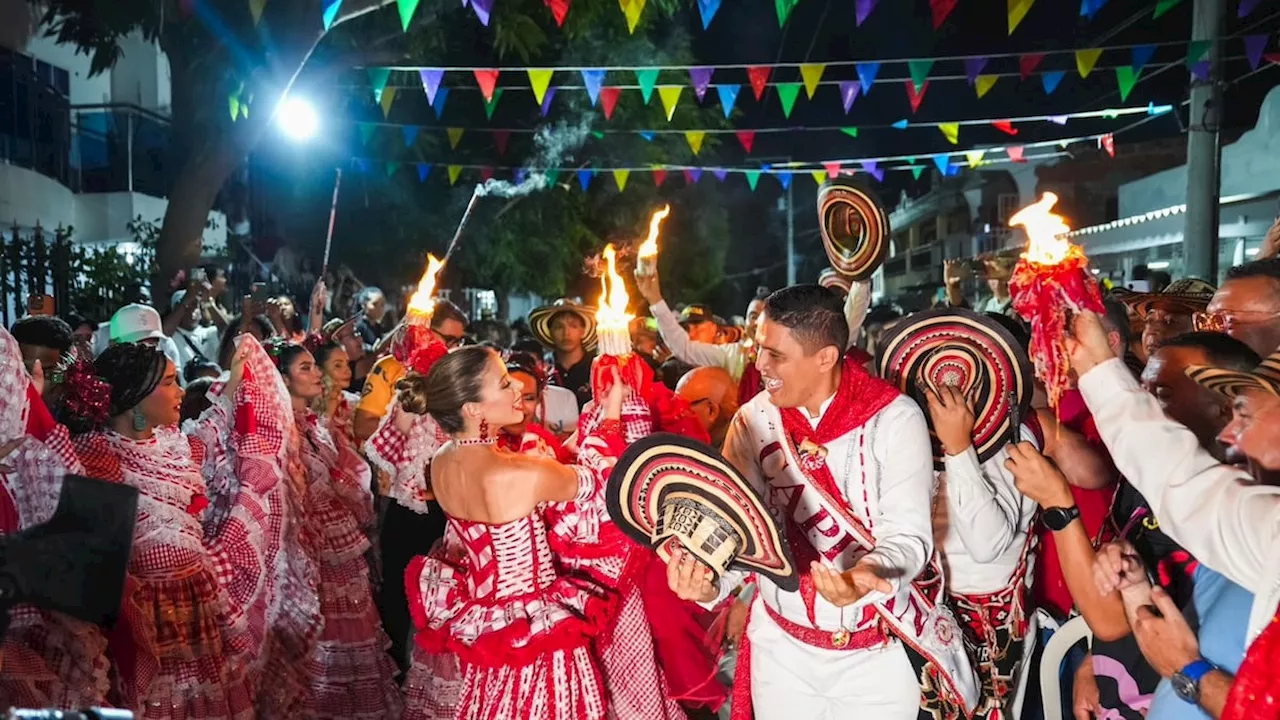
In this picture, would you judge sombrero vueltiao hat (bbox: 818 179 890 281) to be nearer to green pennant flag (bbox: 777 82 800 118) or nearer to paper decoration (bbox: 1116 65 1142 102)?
green pennant flag (bbox: 777 82 800 118)

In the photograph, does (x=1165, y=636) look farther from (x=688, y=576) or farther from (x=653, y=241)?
(x=653, y=241)

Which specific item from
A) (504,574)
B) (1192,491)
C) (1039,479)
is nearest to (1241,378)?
(1192,491)

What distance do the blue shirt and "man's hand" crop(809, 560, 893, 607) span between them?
721 mm

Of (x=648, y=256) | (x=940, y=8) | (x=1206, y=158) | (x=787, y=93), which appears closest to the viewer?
(x=648, y=256)

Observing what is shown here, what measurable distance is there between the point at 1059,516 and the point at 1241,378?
0.66 meters

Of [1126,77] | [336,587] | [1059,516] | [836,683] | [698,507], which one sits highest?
[1126,77]

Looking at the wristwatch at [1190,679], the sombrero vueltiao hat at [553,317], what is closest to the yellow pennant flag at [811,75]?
the sombrero vueltiao hat at [553,317]

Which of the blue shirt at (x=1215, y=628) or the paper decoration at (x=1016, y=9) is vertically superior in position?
the paper decoration at (x=1016, y=9)

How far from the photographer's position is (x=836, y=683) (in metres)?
3.23

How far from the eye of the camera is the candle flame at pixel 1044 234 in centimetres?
266

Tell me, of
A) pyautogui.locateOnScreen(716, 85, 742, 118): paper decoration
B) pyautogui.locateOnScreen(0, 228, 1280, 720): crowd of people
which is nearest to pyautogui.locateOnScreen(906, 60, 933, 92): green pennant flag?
pyautogui.locateOnScreen(716, 85, 742, 118): paper decoration

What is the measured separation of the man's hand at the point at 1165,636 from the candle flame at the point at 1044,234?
2.86 feet

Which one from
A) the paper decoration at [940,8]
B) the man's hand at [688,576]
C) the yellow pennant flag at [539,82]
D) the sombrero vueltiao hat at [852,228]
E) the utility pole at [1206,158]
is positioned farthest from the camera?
the yellow pennant flag at [539,82]

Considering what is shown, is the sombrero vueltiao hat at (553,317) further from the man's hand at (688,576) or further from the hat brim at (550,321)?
the man's hand at (688,576)
